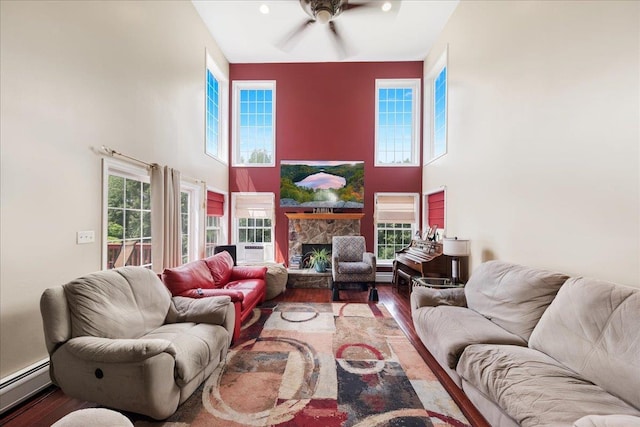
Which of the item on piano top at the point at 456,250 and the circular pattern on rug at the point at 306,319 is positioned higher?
the item on piano top at the point at 456,250

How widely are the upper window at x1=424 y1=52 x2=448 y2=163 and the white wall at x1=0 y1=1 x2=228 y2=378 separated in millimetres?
4877

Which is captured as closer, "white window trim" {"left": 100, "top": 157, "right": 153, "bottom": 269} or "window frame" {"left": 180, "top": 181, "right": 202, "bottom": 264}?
"white window trim" {"left": 100, "top": 157, "right": 153, "bottom": 269}

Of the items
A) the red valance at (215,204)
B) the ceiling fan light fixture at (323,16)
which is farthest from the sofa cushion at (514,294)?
the red valance at (215,204)

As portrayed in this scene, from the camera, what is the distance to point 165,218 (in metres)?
3.34

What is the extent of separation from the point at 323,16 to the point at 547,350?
12.9 ft

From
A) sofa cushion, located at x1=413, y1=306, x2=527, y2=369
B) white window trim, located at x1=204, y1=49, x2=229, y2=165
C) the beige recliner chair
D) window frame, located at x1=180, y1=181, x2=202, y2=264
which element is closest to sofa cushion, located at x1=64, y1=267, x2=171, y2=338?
the beige recliner chair

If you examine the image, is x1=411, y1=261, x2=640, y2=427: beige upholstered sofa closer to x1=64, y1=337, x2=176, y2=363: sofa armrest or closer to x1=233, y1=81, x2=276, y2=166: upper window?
x1=64, y1=337, x2=176, y2=363: sofa armrest

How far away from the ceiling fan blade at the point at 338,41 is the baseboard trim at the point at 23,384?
4.50 m

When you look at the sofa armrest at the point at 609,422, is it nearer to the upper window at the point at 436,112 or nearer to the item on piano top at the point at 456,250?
the item on piano top at the point at 456,250

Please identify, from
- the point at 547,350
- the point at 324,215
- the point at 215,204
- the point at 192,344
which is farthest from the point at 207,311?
the point at 324,215

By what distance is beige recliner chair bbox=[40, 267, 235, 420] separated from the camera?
1636 mm

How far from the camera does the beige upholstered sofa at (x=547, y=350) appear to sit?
4.45 ft

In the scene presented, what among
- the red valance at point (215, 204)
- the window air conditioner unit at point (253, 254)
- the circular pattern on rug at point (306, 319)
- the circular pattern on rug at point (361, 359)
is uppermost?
the red valance at point (215, 204)

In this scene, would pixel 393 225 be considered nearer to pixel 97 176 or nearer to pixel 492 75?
pixel 492 75
